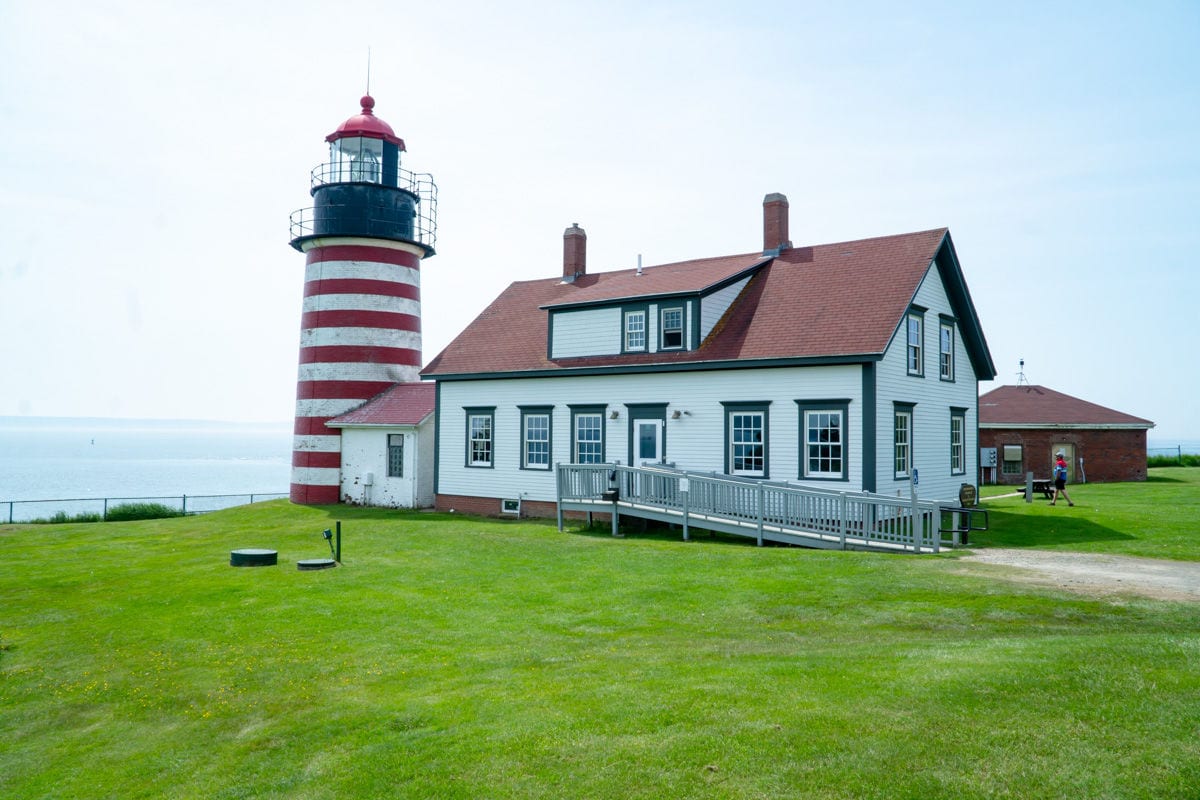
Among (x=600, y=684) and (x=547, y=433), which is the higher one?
(x=547, y=433)

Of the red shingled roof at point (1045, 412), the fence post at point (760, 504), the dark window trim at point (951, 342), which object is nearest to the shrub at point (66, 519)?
the fence post at point (760, 504)

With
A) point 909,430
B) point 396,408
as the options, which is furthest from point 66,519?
point 909,430

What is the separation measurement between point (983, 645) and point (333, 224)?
1070 inches

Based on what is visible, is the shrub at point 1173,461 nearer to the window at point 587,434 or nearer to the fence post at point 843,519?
the window at point 587,434

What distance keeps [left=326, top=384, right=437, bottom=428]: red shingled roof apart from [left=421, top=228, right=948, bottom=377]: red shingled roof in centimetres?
142

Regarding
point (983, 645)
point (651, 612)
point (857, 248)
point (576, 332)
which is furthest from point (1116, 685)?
point (576, 332)

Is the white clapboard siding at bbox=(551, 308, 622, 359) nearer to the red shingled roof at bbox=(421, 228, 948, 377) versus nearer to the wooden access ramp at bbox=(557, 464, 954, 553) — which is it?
the red shingled roof at bbox=(421, 228, 948, 377)

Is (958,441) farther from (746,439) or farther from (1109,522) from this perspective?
(746,439)

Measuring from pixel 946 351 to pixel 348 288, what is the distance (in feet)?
66.2

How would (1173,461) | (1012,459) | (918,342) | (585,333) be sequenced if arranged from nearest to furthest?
(918,342) < (585,333) < (1012,459) < (1173,461)

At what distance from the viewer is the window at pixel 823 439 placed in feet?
67.6

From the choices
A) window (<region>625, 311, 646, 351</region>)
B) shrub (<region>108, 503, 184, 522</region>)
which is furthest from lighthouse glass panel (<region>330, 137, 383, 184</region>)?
shrub (<region>108, 503, 184, 522</region>)

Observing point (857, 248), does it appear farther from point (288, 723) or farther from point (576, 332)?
point (288, 723)

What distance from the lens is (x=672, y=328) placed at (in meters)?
24.4
